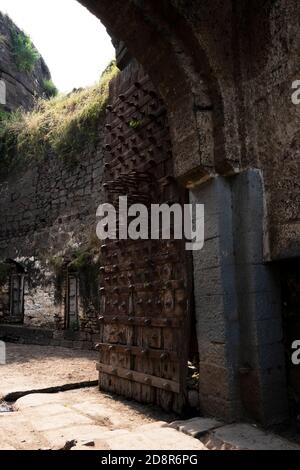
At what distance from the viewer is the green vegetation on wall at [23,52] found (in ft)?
50.6

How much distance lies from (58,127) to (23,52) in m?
7.38

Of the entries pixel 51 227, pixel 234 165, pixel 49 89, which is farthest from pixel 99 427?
pixel 49 89

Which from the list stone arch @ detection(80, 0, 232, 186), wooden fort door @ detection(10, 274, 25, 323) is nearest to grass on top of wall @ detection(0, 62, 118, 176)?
wooden fort door @ detection(10, 274, 25, 323)

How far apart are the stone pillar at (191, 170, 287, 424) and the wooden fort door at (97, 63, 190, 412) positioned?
0.96 ft

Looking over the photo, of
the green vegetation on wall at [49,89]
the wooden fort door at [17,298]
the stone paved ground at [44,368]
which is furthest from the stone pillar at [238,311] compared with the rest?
the green vegetation on wall at [49,89]

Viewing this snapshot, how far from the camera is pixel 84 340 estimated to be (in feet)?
26.7

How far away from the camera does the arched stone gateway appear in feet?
8.90

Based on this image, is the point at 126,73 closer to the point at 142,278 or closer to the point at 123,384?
the point at 142,278

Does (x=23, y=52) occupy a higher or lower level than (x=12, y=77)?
higher

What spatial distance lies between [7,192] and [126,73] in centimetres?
812

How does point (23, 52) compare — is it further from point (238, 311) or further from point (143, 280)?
point (238, 311)

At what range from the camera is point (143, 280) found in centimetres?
371
